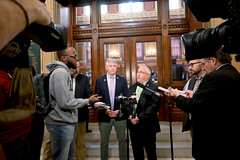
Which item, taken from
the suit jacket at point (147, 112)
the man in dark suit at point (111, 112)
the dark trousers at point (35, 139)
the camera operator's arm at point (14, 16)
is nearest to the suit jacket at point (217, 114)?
the suit jacket at point (147, 112)

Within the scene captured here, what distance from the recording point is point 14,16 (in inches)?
13.9

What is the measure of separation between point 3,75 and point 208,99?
1.70m

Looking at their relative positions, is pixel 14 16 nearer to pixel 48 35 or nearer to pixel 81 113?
pixel 48 35

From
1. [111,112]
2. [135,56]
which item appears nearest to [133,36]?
[135,56]

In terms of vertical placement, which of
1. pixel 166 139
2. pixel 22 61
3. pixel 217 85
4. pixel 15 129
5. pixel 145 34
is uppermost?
pixel 145 34

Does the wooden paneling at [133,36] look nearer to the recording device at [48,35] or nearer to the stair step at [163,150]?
the stair step at [163,150]

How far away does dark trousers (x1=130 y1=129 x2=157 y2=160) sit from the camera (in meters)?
2.53

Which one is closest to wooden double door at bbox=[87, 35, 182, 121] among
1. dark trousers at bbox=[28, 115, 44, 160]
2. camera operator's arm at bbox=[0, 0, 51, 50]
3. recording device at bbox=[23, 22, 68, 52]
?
dark trousers at bbox=[28, 115, 44, 160]

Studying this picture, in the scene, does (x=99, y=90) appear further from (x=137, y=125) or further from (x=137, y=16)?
(x=137, y=16)

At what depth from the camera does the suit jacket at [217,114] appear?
59.3 inches

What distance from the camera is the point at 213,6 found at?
77 centimetres

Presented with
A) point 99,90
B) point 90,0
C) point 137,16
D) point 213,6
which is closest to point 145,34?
point 137,16

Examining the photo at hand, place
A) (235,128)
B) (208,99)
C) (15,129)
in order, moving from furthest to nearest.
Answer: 1. (208,99)
2. (235,128)
3. (15,129)

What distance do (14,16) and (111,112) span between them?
257 centimetres
